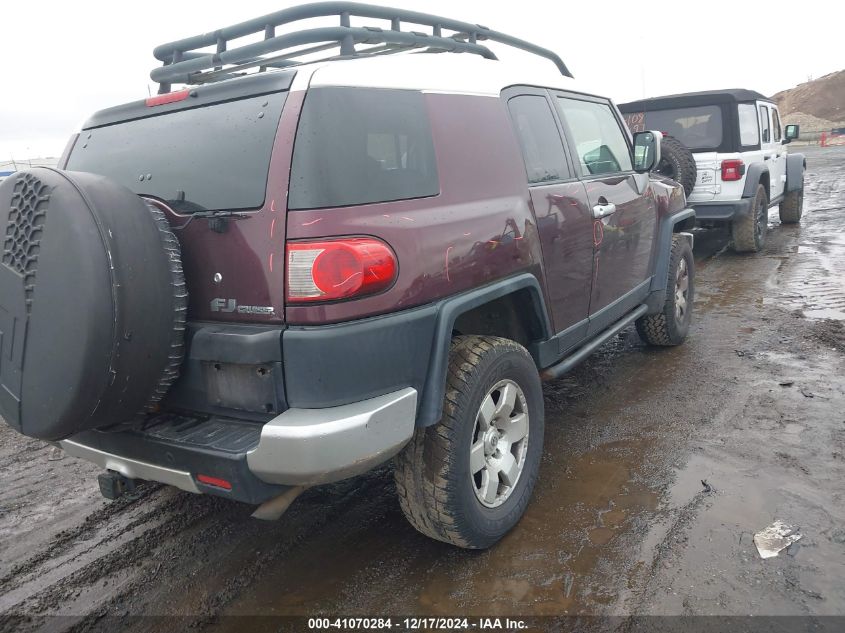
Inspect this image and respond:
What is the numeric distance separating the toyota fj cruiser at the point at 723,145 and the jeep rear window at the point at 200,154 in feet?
23.8

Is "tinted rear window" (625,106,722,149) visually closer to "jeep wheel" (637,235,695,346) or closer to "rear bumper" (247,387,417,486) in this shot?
"jeep wheel" (637,235,695,346)

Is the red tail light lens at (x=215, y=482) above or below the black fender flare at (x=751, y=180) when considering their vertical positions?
below

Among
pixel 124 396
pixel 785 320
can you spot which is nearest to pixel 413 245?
pixel 124 396

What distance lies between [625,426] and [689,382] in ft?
3.05

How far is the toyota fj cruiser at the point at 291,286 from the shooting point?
195 centimetres

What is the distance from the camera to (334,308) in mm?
2014

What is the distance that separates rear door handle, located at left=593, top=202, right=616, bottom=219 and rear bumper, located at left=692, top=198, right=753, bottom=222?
512cm

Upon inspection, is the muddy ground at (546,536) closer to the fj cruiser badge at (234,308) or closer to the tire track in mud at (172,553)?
the tire track in mud at (172,553)

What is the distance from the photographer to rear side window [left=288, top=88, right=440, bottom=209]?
80.1 inches

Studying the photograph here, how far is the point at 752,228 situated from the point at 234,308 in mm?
8051

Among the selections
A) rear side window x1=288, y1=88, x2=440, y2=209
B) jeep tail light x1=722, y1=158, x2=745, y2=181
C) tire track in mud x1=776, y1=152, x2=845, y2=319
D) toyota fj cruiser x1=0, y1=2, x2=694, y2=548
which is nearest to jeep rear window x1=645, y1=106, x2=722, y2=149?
jeep tail light x1=722, y1=158, x2=745, y2=181

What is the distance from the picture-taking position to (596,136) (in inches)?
→ 153

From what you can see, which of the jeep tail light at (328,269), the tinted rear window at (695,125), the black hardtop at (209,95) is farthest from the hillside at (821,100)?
the jeep tail light at (328,269)

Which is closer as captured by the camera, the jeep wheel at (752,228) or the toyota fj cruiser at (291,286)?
the toyota fj cruiser at (291,286)
